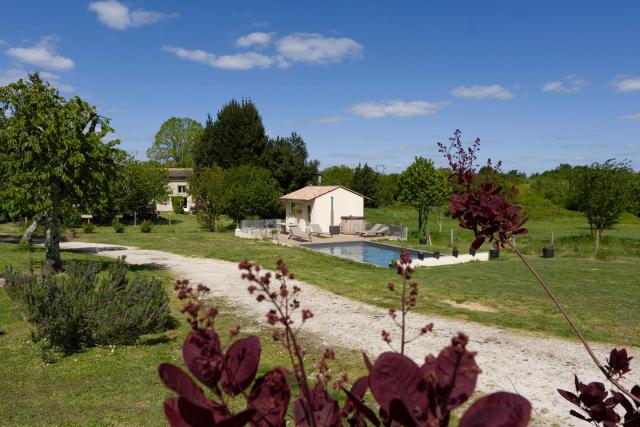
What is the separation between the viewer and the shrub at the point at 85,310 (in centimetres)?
761

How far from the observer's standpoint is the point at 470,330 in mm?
9203

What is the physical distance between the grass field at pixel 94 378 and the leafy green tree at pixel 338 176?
4838 centimetres

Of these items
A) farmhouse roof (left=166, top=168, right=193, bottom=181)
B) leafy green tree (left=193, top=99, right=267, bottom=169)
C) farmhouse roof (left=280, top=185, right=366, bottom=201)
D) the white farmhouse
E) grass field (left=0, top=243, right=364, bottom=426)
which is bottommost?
grass field (left=0, top=243, right=364, bottom=426)

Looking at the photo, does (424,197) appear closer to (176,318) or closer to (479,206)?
(176,318)

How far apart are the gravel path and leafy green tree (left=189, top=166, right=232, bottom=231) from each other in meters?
20.7

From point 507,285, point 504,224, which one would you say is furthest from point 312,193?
point 504,224

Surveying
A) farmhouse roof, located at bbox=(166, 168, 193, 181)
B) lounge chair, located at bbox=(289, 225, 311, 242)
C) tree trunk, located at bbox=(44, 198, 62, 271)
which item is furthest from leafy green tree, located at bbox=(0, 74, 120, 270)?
farmhouse roof, located at bbox=(166, 168, 193, 181)

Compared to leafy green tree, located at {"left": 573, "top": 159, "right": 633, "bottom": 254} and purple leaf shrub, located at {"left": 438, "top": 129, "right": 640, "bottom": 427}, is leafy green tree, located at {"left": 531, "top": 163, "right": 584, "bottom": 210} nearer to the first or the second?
leafy green tree, located at {"left": 573, "top": 159, "right": 633, "bottom": 254}

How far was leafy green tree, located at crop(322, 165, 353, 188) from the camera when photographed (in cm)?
5746

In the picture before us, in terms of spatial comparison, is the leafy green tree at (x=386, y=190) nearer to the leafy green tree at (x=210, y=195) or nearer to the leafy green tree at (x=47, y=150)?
the leafy green tree at (x=210, y=195)

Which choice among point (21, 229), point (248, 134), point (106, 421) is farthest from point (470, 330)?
point (248, 134)

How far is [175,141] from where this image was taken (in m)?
71.8

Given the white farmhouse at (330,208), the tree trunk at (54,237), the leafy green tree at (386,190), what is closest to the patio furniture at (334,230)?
the white farmhouse at (330,208)

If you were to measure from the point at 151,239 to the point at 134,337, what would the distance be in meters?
19.4
